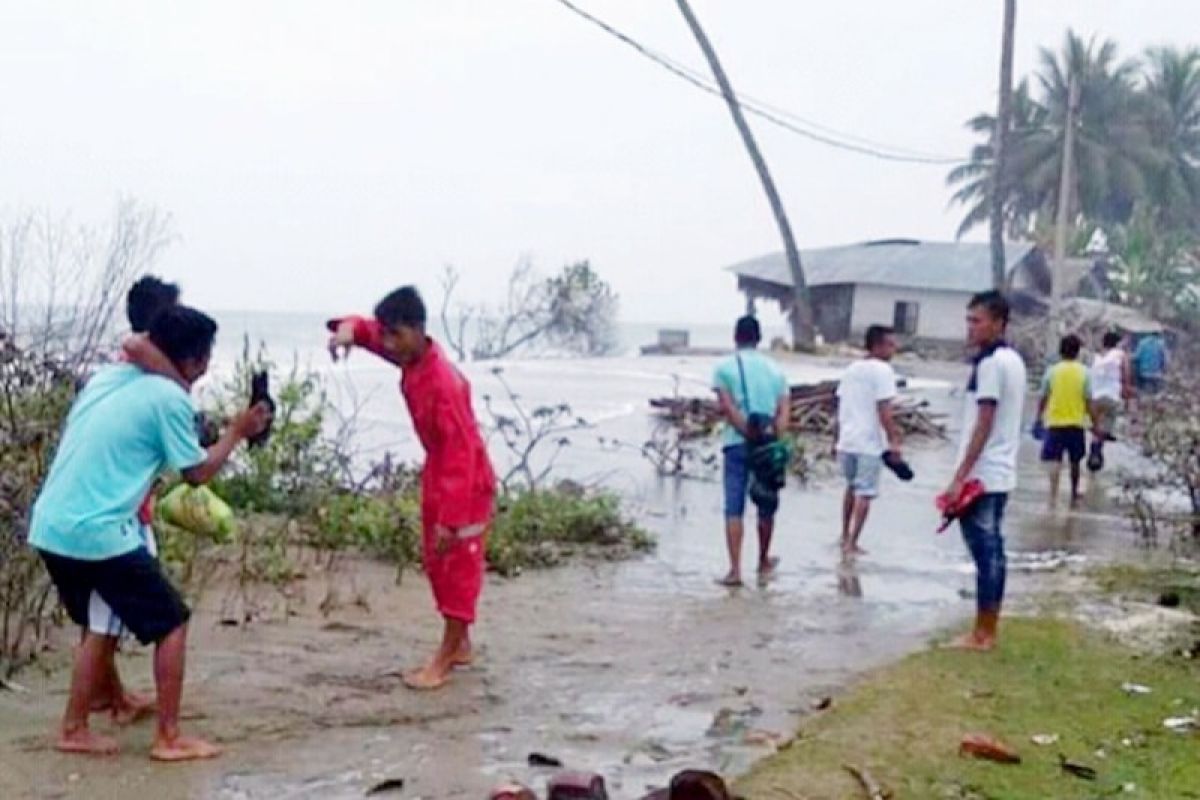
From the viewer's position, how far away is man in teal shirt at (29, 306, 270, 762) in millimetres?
5574

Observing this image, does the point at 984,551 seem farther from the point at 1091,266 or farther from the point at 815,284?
the point at 1091,266

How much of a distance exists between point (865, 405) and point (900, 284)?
41.4 m

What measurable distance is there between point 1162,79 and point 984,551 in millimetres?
58074

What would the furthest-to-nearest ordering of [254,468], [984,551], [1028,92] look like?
1. [1028,92]
2. [254,468]
3. [984,551]

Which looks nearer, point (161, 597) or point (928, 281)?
point (161, 597)

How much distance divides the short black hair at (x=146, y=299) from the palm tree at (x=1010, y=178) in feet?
176

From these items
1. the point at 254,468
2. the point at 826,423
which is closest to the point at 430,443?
the point at 254,468

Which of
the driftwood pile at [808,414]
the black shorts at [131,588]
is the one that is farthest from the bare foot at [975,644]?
the driftwood pile at [808,414]

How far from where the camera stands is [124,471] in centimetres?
559

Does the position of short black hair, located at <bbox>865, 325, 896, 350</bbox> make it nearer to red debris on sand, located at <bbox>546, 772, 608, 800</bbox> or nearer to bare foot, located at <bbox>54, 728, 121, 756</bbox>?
bare foot, located at <bbox>54, 728, 121, 756</bbox>

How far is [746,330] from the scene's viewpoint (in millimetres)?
10406

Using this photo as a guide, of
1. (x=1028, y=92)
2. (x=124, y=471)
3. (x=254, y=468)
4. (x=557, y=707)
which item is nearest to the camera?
(x=124, y=471)

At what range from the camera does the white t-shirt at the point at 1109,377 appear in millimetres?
18141

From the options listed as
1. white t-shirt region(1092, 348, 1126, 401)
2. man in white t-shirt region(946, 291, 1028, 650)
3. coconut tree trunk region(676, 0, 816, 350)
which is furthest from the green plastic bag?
coconut tree trunk region(676, 0, 816, 350)
